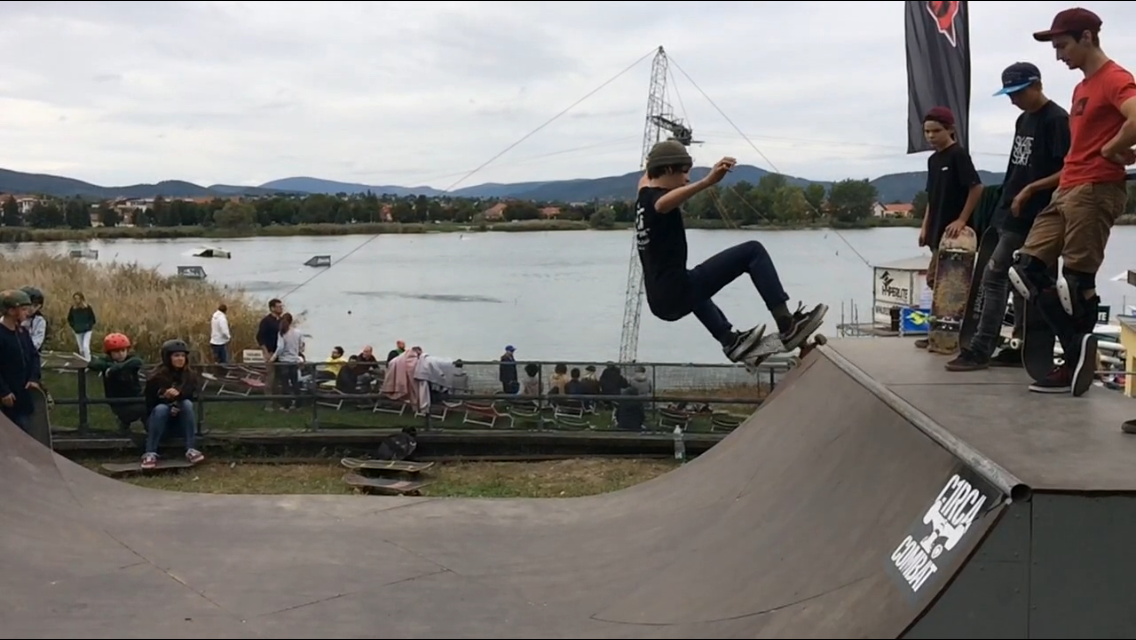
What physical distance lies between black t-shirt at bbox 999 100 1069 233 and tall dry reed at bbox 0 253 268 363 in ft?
52.4

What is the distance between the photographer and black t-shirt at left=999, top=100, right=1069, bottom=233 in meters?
4.71

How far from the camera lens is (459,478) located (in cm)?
1057

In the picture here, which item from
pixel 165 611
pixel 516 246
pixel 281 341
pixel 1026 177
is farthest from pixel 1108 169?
pixel 516 246

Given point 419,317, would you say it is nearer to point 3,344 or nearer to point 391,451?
point 391,451

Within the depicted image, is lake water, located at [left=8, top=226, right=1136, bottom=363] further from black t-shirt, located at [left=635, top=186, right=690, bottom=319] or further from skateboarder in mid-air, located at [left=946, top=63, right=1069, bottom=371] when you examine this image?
black t-shirt, located at [left=635, top=186, right=690, bottom=319]

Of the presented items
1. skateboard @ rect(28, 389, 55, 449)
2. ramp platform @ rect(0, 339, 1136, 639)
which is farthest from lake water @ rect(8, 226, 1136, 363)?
ramp platform @ rect(0, 339, 1136, 639)

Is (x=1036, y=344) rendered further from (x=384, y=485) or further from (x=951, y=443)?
(x=384, y=485)

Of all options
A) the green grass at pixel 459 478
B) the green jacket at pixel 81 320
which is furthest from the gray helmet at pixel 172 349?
the green jacket at pixel 81 320

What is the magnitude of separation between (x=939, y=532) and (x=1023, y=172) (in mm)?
2479

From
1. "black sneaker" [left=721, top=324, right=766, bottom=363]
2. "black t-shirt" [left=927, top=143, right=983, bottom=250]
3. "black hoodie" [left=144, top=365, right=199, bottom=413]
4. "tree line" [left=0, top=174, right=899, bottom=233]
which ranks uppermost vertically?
"tree line" [left=0, top=174, right=899, bottom=233]

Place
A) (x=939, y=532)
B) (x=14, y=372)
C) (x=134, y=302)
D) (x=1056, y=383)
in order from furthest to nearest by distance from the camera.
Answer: (x=134, y=302)
(x=14, y=372)
(x=1056, y=383)
(x=939, y=532)

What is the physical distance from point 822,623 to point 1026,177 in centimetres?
285

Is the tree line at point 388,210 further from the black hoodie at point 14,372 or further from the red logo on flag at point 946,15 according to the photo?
the black hoodie at point 14,372

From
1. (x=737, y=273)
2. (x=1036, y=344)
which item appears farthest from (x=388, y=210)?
(x=1036, y=344)
